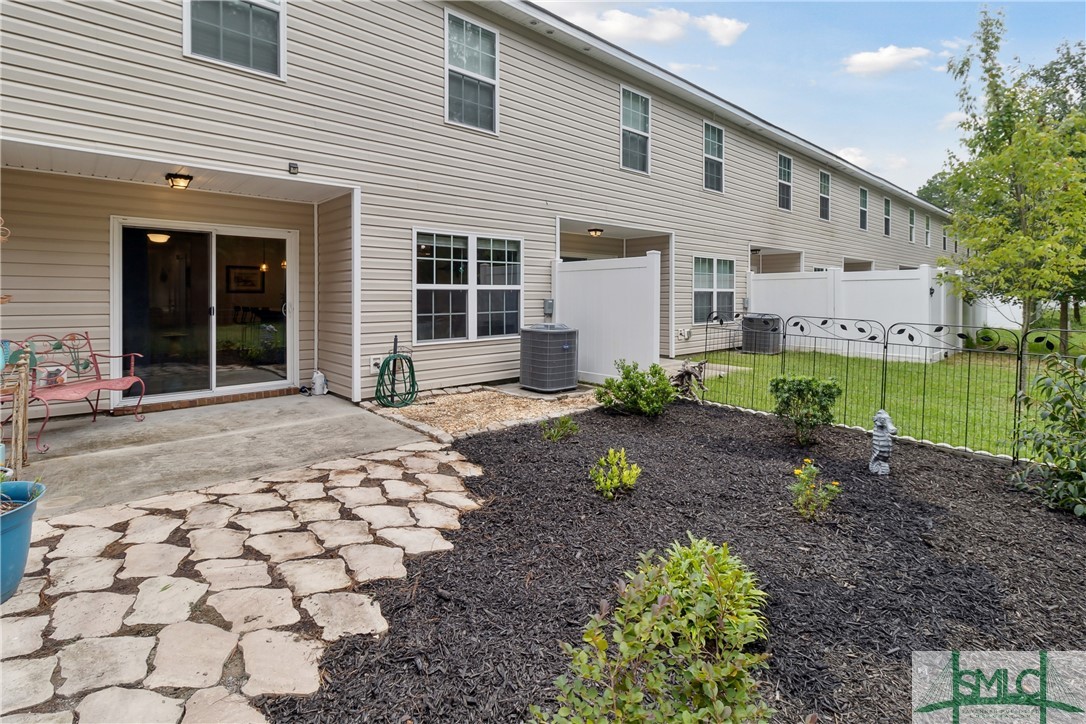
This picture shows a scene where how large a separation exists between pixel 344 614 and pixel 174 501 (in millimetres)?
2015

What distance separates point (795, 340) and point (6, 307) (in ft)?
44.0

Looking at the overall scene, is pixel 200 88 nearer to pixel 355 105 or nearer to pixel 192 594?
pixel 355 105

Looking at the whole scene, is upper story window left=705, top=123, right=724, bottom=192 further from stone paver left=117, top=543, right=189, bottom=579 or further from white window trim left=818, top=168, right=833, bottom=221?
stone paver left=117, top=543, right=189, bottom=579

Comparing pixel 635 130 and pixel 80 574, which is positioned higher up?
pixel 635 130

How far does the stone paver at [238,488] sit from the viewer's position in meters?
3.76

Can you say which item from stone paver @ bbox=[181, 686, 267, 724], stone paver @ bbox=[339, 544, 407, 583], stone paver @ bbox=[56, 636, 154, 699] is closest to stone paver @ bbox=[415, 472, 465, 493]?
stone paver @ bbox=[339, 544, 407, 583]

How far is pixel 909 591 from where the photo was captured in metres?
2.48

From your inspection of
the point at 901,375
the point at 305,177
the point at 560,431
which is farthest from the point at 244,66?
the point at 901,375

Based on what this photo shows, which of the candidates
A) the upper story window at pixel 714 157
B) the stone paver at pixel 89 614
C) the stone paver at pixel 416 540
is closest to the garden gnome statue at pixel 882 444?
the stone paver at pixel 416 540

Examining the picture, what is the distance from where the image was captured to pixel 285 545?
299cm

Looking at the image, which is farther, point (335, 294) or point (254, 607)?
point (335, 294)

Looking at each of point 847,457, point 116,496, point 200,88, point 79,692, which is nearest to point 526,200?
point 200,88

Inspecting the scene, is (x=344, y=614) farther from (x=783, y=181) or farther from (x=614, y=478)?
(x=783, y=181)

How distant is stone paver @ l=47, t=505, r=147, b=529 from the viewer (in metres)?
3.21
